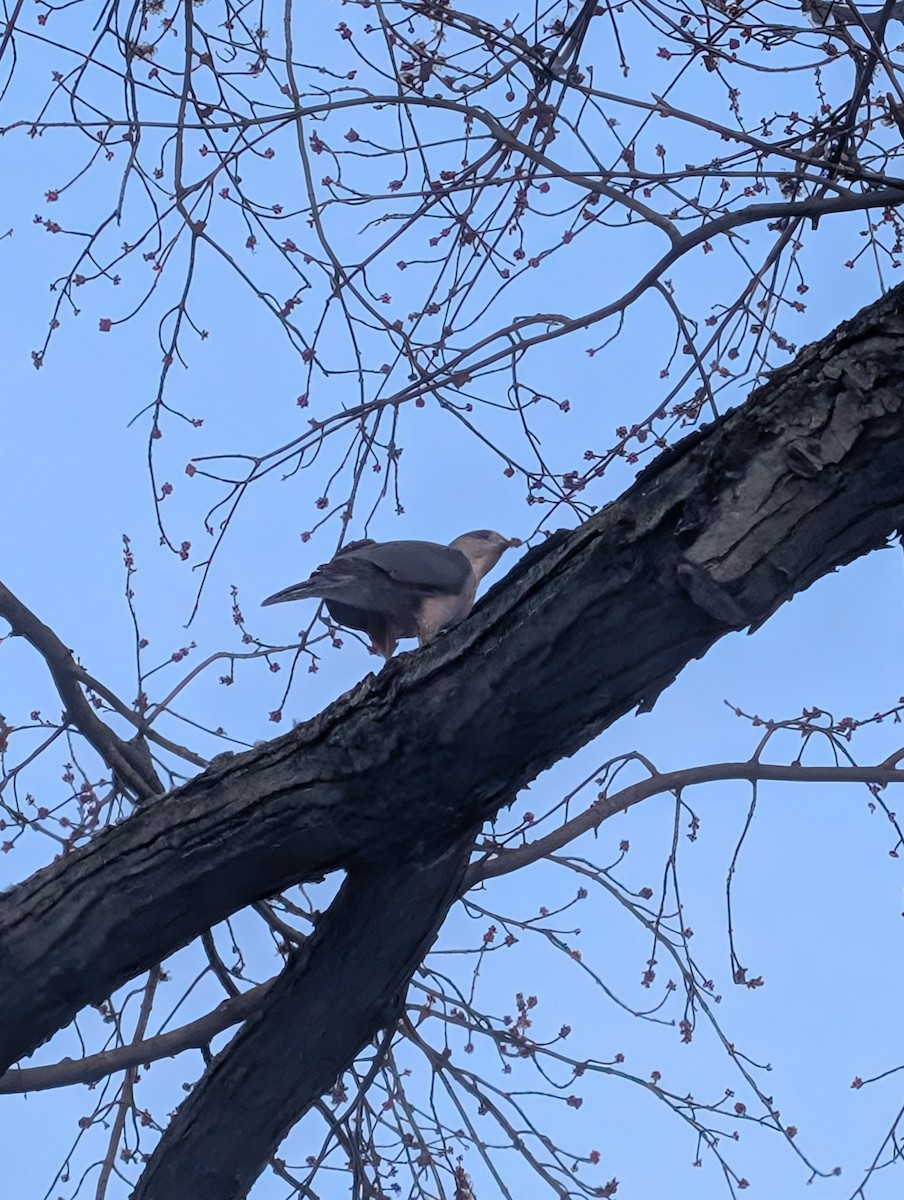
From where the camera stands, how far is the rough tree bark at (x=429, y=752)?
5.95 ft

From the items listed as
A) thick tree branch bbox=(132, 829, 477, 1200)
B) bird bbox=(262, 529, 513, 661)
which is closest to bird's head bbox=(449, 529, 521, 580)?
bird bbox=(262, 529, 513, 661)

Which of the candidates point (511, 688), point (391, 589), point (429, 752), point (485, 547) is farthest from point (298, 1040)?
point (485, 547)

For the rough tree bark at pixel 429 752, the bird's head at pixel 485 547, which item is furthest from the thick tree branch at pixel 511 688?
the bird's head at pixel 485 547

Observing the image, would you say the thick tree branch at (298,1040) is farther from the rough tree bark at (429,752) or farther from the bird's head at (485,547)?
the bird's head at (485,547)

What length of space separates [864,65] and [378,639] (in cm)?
190

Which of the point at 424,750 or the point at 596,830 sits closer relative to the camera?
the point at 424,750

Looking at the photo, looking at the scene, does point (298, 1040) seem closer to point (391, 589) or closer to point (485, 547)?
point (391, 589)

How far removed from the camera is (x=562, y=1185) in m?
3.15

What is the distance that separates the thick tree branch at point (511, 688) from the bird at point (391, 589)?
1033 millimetres

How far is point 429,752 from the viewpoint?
7.09ft

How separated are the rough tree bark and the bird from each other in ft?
3.33

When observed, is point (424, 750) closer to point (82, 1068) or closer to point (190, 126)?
point (82, 1068)

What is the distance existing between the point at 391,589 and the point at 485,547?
3.98 feet

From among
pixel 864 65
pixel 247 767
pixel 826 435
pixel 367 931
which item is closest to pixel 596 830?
pixel 367 931
